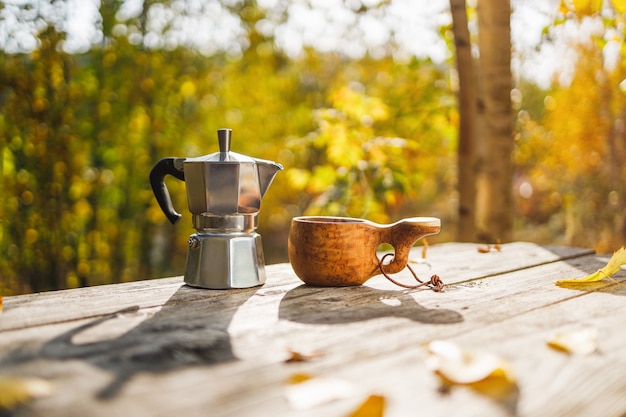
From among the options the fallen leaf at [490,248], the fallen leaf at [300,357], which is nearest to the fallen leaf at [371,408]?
the fallen leaf at [300,357]

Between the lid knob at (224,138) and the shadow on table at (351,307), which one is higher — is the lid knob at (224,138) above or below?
above

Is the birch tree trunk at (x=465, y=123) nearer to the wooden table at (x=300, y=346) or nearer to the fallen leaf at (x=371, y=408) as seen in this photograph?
the wooden table at (x=300, y=346)

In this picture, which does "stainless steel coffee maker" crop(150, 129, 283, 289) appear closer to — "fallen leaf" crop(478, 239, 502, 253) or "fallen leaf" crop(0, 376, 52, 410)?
"fallen leaf" crop(0, 376, 52, 410)

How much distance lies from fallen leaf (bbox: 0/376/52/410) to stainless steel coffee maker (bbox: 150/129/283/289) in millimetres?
559

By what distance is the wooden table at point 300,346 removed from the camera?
23.8 inches

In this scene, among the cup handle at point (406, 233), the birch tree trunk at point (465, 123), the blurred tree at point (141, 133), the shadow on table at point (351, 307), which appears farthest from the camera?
the blurred tree at point (141, 133)

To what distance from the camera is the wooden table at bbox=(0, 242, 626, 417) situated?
1.98 ft

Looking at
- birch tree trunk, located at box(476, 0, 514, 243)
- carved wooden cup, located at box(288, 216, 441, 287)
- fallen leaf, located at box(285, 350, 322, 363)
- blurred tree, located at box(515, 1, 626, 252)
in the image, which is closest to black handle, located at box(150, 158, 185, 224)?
carved wooden cup, located at box(288, 216, 441, 287)

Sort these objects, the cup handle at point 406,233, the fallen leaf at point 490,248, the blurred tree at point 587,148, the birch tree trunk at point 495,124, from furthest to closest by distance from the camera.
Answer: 1. the blurred tree at point 587,148
2. the birch tree trunk at point 495,124
3. the fallen leaf at point 490,248
4. the cup handle at point 406,233

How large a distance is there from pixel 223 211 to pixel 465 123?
75.3 inches

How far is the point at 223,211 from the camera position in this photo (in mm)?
1204

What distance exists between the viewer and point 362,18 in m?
3.48

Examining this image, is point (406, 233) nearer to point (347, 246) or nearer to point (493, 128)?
point (347, 246)

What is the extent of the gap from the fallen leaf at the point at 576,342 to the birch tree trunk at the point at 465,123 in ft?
6.45
